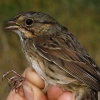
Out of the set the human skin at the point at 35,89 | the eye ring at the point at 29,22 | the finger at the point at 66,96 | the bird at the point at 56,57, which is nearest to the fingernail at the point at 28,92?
the human skin at the point at 35,89

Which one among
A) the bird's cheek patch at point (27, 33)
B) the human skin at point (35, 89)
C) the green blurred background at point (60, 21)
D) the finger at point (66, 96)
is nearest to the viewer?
the finger at point (66, 96)

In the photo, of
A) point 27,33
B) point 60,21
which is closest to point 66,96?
point 27,33

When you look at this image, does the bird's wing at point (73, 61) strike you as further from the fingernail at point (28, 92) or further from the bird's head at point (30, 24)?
the fingernail at point (28, 92)

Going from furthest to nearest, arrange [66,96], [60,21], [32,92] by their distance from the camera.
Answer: [60,21] → [32,92] → [66,96]

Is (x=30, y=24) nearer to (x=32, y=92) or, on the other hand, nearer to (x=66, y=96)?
(x=32, y=92)

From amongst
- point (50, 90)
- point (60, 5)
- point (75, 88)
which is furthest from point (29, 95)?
point (60, 5)

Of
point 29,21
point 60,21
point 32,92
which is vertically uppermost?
point 60,21
